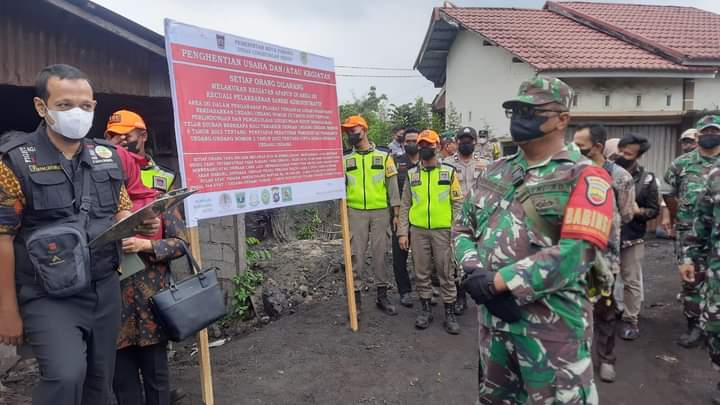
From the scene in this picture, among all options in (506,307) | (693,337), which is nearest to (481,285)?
(506,307)

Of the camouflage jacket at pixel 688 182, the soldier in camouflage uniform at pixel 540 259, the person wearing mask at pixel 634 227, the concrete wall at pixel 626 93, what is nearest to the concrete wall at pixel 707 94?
the concrete wall at pixel 626 93

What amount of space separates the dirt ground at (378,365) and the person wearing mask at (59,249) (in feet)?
5.32

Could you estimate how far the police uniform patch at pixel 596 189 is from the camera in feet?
6.22

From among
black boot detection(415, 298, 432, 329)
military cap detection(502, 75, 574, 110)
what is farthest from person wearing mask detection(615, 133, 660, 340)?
military cap detection(502, 75, 574, 110)

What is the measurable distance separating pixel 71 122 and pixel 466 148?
13.7ft

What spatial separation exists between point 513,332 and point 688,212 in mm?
3493

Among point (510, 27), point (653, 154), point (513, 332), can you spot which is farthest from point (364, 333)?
point (510, 27)

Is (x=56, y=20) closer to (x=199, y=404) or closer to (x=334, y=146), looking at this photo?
(x=334, y=146)

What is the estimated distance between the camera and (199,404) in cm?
350

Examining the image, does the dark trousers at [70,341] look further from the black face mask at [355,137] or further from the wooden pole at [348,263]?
the black face mask at [355,137]

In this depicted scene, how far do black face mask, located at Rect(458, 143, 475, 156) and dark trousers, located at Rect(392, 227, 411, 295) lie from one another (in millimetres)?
1282

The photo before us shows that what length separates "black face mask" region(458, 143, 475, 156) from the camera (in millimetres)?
5434

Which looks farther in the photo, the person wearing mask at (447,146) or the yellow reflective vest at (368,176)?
the person wearing mask at (447,146)

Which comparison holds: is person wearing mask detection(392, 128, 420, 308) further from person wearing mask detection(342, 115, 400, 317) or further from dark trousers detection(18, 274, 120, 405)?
dark trousers detection(18, 274, 120, 405)
